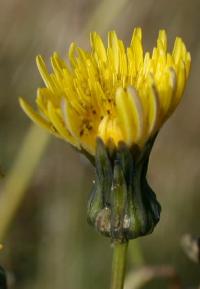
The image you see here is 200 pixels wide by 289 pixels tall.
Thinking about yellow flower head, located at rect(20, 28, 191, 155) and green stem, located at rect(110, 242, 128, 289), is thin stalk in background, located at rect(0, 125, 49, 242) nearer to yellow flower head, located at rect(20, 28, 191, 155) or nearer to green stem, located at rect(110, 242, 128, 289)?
yellow flower head, located at rect(20, 28, 191, 155)

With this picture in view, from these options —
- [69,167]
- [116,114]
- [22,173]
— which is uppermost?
[116,114]

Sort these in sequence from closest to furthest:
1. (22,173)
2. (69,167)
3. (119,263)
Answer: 1. (119,263)
2. (22,173)
3. (69,167)

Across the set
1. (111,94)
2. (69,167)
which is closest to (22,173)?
(69,167)

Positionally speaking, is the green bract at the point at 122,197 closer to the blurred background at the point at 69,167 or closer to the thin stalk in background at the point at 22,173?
the blurred background at the point at 69,167

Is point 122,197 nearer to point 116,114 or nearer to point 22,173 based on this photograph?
point 116,114

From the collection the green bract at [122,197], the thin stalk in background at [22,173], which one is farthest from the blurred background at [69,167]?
the green bract at [122,197]

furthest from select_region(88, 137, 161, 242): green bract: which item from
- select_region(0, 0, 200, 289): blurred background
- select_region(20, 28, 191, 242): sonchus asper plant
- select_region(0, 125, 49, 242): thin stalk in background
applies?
select_region(0, 125, 49, 242): thin stalk in background

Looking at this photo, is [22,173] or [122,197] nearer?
[122,197]

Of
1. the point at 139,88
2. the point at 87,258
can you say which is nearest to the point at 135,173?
the point at 139,88
